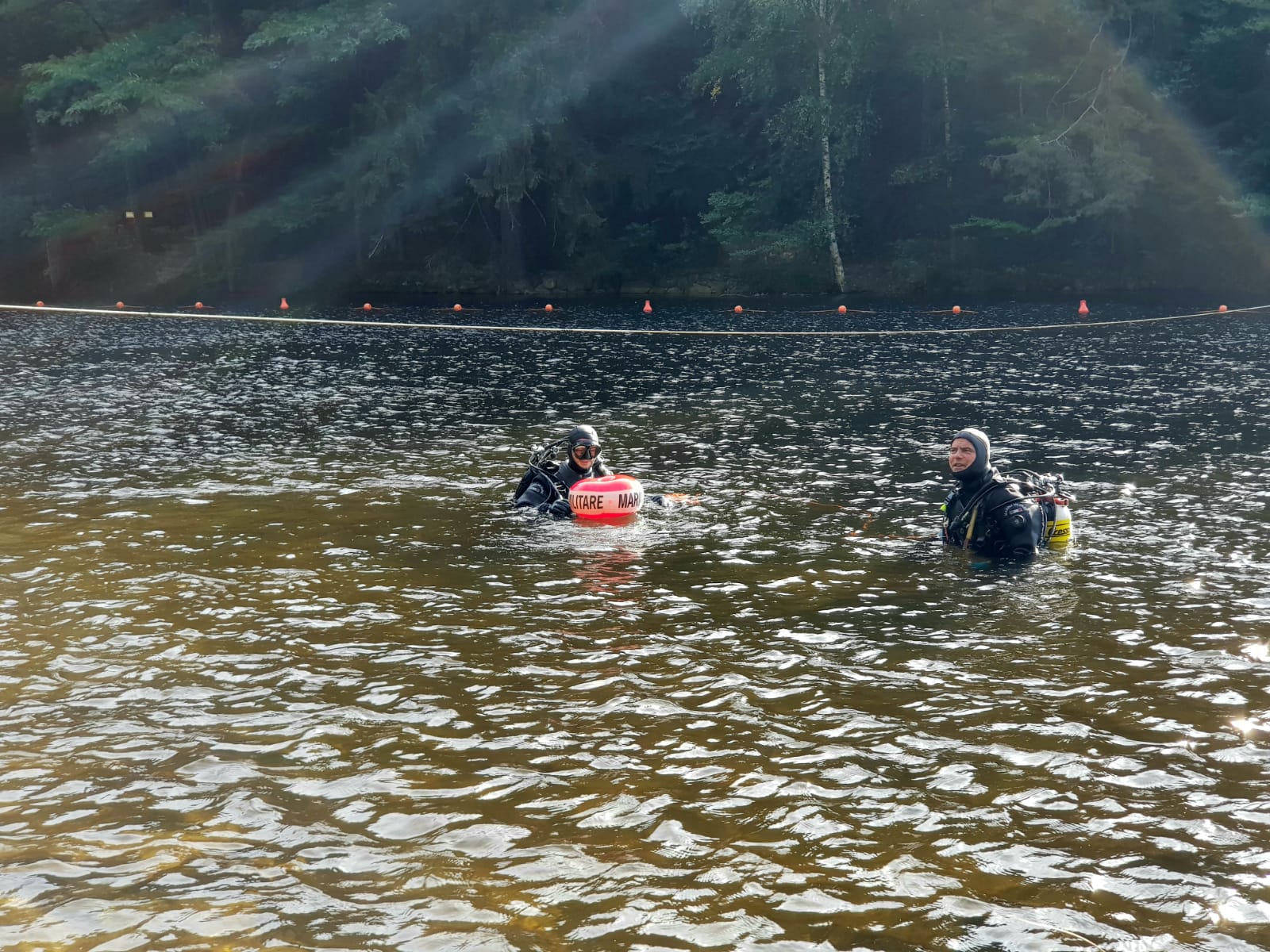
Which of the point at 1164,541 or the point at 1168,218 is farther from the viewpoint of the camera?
the point at 1168,218

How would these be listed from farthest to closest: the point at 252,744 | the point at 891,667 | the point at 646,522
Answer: the point at 646,522 < the point at 891,667 < the point at 252,744

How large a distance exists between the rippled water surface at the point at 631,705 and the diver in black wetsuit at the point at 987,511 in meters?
0.33

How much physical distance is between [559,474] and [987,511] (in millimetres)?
5652

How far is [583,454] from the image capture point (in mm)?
16516

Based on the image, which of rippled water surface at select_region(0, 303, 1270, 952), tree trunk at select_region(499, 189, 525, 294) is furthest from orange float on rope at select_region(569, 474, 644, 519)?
tree trunk at select_region(499, 189, 525, 294)

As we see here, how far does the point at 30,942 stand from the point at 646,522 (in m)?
9.94

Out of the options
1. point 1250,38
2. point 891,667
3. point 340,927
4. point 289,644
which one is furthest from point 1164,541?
point 1250,38

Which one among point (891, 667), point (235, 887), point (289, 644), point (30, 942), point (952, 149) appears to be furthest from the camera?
point (952, 149)

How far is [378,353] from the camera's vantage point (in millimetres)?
36469

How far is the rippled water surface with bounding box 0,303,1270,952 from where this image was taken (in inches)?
266

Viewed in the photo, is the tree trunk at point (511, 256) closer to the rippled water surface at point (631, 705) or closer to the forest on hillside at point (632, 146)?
the forest on hillside at point (632, 146)

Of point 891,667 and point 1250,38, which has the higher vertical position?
point 1250,38

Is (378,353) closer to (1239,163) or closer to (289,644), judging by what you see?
(289,644)

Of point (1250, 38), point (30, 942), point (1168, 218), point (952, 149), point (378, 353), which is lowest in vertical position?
point (30, 942)
